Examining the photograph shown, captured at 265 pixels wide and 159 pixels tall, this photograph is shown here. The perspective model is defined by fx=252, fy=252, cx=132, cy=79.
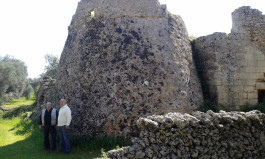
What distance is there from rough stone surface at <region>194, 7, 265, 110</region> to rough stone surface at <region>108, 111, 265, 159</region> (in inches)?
101

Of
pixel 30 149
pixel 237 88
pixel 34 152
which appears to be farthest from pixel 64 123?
pixel 237 88

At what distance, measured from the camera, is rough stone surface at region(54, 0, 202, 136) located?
6988mm

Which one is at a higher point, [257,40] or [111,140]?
[257,40]

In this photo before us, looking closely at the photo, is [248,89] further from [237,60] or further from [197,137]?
[197,137]

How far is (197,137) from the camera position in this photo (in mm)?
5297

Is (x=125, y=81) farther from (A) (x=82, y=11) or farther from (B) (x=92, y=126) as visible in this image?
(A) (x=82, y=11)

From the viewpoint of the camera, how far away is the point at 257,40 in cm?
980

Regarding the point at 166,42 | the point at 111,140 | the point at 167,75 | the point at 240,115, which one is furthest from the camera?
the point at 166,42

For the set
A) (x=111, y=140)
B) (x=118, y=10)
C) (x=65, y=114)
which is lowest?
(x=111, y=140)

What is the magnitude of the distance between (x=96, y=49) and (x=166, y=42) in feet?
7.20

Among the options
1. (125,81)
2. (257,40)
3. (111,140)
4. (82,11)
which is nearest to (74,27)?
(82,11)

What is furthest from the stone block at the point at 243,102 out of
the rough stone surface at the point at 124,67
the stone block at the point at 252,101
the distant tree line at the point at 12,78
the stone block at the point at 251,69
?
the distant tree line at the point at 12,78

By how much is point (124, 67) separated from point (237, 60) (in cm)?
463

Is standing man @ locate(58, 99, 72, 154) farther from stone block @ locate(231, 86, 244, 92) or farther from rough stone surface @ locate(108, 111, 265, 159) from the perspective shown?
stone block @ locate(231, 86, 244, 92)
